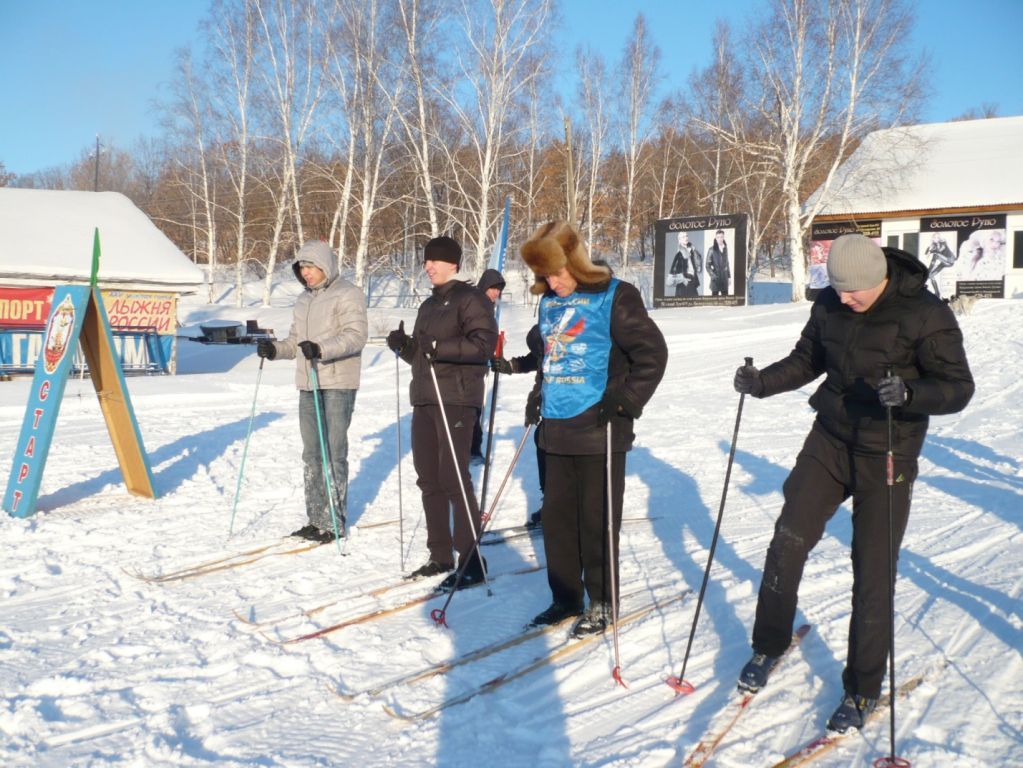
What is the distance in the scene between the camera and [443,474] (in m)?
4.87

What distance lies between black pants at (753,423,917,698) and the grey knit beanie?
23.9 inches

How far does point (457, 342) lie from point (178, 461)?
4607mm

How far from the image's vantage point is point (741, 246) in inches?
1008

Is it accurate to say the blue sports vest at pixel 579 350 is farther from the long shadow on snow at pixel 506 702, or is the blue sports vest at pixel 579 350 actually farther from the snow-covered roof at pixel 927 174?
the snow-covered roof at pixel 927 174

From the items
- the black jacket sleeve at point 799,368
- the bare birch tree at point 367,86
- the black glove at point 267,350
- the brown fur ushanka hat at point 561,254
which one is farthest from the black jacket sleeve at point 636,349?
the bare birch tree at point 367,86

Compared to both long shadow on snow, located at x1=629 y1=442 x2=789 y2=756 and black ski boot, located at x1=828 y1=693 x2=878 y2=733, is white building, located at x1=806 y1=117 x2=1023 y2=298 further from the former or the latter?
black ski boot, located at x1=828 y1=693 x2=878 y2=733

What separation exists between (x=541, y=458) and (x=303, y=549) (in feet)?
5.45

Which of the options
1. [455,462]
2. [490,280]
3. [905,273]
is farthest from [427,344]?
[490,280]

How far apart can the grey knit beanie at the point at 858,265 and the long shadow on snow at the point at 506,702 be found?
6.21 ft

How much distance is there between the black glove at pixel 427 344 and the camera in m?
4.70

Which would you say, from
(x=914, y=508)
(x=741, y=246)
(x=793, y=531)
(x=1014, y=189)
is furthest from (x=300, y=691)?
(x=1014, y=189)

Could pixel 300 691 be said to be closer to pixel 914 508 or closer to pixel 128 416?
pixel 128 416

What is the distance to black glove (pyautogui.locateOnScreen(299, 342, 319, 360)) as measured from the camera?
5.17 metres

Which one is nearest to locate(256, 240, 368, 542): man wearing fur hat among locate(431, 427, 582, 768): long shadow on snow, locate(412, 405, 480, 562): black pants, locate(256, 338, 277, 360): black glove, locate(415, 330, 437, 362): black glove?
locate(256, 338, 277, 360): black glove
